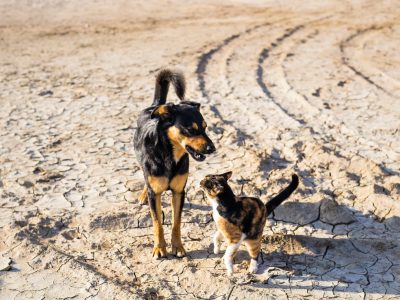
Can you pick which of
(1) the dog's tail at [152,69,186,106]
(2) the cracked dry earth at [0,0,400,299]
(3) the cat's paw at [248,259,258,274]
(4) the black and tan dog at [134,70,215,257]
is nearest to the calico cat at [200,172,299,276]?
(3) the cat's paw at [248,259,258,274]

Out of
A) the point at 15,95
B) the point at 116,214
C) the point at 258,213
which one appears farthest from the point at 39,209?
the point at 15,95

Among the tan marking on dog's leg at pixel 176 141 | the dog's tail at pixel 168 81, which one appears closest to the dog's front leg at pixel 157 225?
the tan marking on dog's leg at pixel 176 141

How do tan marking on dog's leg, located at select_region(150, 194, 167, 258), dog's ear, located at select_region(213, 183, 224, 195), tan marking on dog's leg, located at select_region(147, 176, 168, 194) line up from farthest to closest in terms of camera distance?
1. tan marking on dog's leg, located at select_region(150, 194, 167, 258)
2. tan marking on dog's leg, located at select_region(147, 176, 168, 194)
3. dog's ear, located at select_region(213, 183, 224, 195)

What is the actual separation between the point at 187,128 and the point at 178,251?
1.47m

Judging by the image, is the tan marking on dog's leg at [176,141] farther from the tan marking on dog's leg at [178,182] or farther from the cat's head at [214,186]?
the cat's head at [214,186]

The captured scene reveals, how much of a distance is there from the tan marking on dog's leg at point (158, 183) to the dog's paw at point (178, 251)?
26.8 inches

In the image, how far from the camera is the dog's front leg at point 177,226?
542cm

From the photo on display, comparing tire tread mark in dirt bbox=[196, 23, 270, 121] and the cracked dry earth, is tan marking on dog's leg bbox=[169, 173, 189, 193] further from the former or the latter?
tire tread mark in dirt bbox=[196, 23, 270, 121]

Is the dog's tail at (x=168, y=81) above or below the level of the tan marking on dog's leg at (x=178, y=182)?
above

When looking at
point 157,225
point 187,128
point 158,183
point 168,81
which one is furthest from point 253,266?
point 168,81

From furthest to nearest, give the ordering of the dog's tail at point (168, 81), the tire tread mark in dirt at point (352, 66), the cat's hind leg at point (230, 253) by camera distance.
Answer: the tire tread mark in dirt at point (352, 66) → the dog's tail at point (168, 81) → the cat's hind leg at point (230, 253)

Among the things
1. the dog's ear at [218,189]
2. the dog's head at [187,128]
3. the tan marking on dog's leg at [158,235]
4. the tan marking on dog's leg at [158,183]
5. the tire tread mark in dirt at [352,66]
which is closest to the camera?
the dog's head at [187,128]

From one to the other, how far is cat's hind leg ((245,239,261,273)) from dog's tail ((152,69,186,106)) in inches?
71.3

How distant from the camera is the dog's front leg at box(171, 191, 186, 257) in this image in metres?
5.42
